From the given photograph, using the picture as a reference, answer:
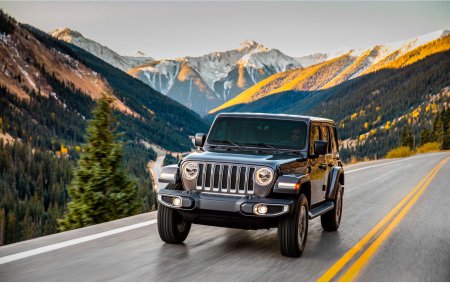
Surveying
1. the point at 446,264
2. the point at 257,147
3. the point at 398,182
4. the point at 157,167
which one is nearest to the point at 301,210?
the point at 257,147

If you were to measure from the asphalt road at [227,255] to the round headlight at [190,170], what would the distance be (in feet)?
3.28

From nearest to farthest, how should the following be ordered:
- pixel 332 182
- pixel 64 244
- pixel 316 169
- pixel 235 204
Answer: pixel 235 204, pixel 64 244, pixel 316 169, pixel 332 182

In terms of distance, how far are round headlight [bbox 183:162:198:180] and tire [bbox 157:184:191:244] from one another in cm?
24

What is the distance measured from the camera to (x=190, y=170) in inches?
265

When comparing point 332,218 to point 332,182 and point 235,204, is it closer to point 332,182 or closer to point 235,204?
point 332,182

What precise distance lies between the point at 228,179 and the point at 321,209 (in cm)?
215

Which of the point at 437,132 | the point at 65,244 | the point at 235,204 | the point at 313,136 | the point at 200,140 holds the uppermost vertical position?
the point at 313,136

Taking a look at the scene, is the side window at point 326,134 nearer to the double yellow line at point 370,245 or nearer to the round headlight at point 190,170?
the double yellow line at point 370,245

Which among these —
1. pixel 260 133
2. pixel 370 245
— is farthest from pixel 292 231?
pixel 370 245

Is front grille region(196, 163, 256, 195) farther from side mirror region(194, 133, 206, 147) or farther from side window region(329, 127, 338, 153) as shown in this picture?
side window region(329, 127, 338, 153)

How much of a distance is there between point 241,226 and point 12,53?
209 metres

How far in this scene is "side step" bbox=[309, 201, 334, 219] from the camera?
7368 mm

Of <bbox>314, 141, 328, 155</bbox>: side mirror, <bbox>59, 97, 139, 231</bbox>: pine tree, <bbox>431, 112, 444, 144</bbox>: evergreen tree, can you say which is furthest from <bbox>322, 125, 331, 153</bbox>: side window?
<bbox>431, 112, 444, 144</bbox>: evergreen tree

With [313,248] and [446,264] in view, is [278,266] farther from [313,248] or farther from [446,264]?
[446,264]
